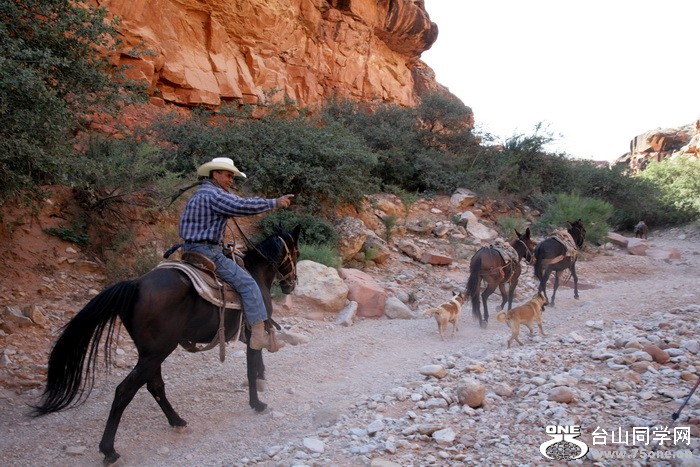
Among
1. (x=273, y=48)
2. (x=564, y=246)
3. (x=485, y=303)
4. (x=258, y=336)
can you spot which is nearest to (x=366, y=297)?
(x=485, y=303)

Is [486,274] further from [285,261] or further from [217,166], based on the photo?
[217,166]

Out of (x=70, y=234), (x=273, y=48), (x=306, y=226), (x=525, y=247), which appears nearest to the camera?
(x=70, y=234)

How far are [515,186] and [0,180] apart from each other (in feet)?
61.2

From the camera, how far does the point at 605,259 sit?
1633cm

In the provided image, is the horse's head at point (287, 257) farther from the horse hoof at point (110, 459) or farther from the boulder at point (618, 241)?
the boulder at point (618, 241)

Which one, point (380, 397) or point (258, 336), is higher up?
point (258, 336)

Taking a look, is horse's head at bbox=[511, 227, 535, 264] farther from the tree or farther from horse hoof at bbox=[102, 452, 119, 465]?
horse hoof at bbox=[102, 452, 119, 465]

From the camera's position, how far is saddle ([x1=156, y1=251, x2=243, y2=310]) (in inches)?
170

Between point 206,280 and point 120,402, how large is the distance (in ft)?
4.18

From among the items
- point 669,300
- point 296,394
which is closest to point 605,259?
point 669,300

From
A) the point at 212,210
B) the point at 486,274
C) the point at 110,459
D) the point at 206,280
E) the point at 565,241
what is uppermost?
the point at 212,210

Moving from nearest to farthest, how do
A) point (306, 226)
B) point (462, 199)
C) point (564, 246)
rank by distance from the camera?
1. point (564, 246)
2. point (306, 226)
3. point (462, 199)

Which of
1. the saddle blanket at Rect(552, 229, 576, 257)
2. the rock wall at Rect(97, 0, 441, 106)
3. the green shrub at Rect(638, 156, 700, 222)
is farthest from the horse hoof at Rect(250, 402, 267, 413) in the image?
the green shrub at Rect(638, 156, 700, 222)

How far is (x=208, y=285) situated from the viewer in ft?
14.6
